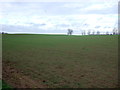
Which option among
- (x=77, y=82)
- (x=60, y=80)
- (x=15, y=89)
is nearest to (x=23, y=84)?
(x=15, y=89)

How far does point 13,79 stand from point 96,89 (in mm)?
3151

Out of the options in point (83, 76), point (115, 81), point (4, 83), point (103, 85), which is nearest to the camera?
point (4, 83)

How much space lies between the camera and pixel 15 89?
514 centimetres

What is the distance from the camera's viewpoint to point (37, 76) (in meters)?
7.23

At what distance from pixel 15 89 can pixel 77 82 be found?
257 centimetres

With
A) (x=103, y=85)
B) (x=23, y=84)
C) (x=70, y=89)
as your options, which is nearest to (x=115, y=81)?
(x=103, y=85)

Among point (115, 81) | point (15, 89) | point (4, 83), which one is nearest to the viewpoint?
point (15, 89)

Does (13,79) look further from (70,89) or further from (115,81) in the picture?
(115,81)

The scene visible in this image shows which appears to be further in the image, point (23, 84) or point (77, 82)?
point (77, 82)

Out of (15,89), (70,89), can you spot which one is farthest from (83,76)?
(15,89)

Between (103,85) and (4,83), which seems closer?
(4,83)

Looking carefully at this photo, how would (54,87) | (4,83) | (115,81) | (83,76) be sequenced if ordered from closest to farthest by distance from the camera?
(4,83) < (54,87) < (115,81) < (83,76)

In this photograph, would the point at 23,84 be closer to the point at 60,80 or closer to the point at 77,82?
the point at 60,80

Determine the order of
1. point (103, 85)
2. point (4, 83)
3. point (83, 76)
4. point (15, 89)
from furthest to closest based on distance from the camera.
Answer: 1. point (83, 76)
2. point (103, 85)
3. point (4, 83)
4. point (15, 89)
